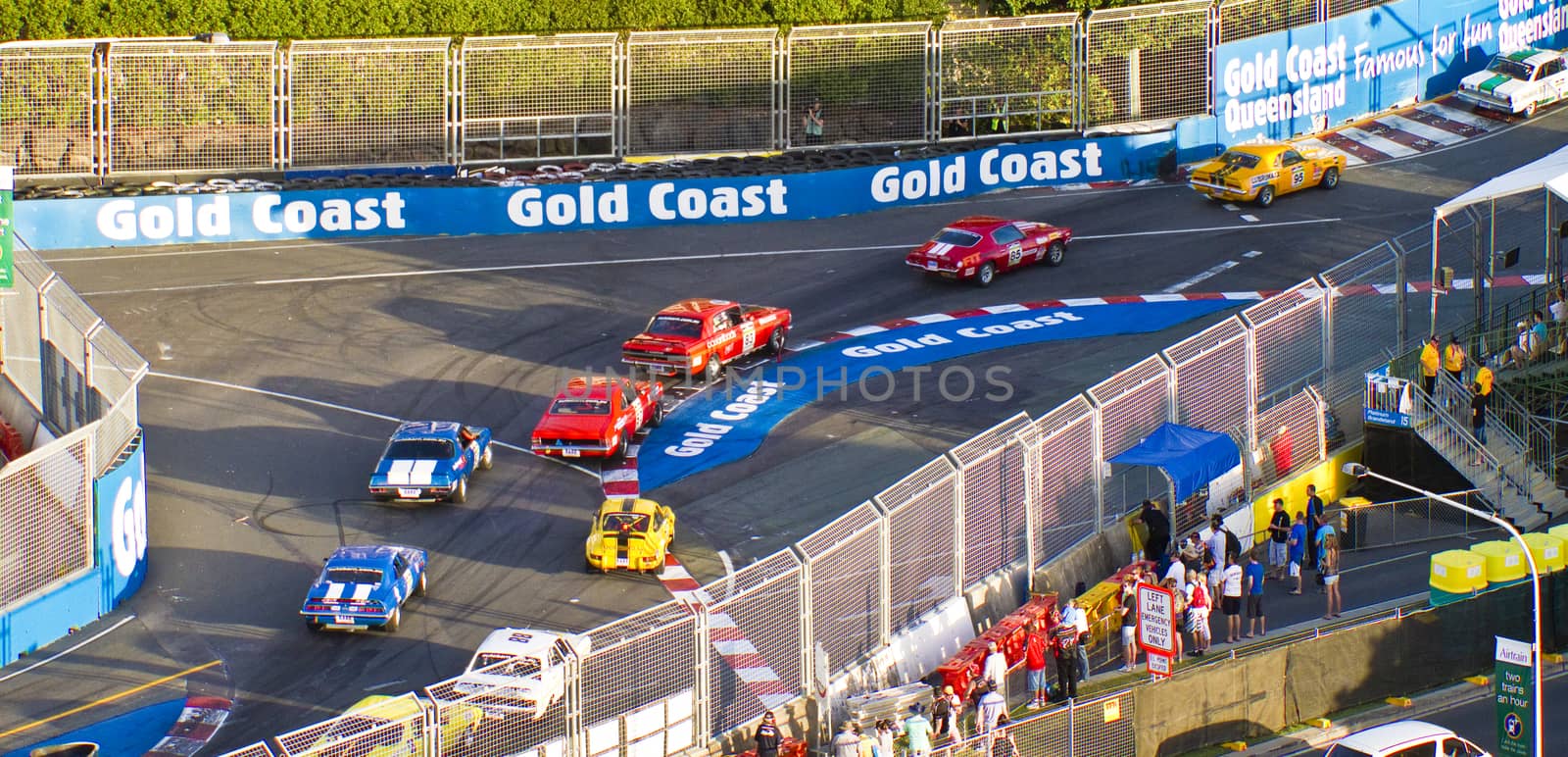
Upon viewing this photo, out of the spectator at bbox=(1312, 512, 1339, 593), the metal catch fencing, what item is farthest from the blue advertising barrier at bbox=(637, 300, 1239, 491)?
the metal catch fencing

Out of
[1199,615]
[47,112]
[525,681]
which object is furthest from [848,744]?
[47,112]

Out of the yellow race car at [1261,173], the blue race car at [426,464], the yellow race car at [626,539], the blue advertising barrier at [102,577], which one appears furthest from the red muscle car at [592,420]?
the yellow race car at [1261,173]

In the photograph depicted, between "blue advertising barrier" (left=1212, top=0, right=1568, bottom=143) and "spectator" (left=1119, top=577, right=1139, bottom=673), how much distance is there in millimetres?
23749

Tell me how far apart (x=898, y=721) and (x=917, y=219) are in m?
23.3

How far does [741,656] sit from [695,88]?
2642 centimetres

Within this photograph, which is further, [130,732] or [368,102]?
[368,102]

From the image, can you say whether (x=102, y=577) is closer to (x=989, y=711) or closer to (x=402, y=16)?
(x=989, y=711)

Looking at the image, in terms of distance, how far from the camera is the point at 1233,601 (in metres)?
31.1

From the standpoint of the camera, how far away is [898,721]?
27.6m

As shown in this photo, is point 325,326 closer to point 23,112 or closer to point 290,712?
point 23,112

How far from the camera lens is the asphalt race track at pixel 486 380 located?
31562 mm

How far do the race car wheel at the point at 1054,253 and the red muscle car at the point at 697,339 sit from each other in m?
7.85

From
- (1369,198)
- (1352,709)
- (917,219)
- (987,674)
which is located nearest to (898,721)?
(987,674)

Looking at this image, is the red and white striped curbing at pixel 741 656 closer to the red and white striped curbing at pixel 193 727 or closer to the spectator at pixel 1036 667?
the spectator at pixel 1036 667
